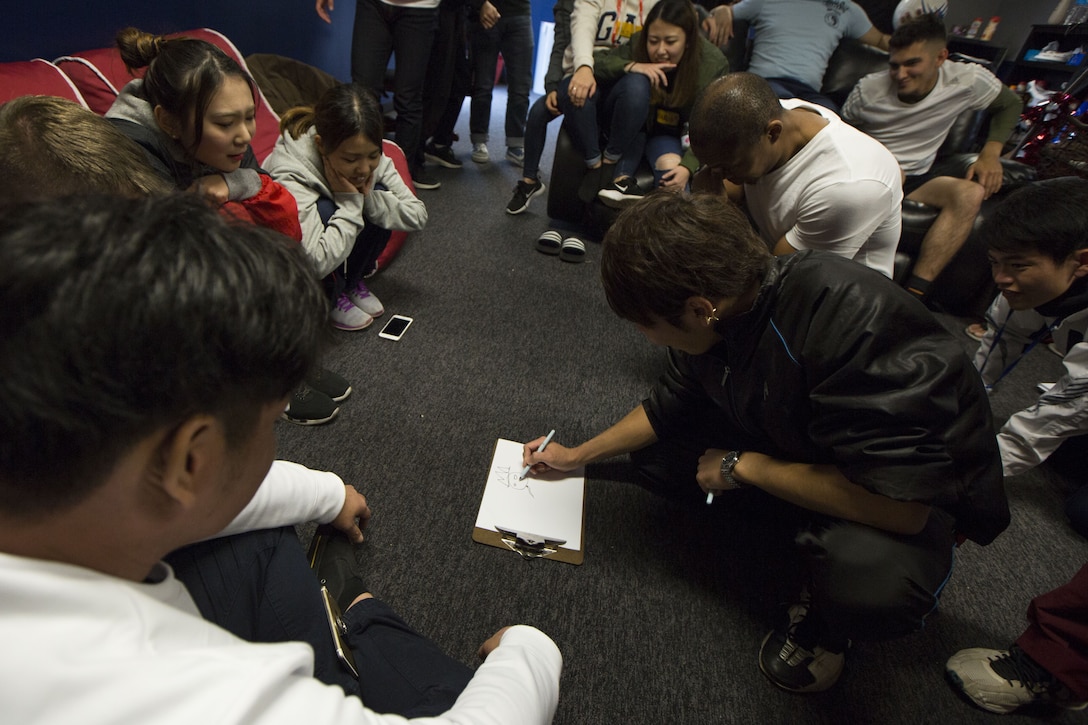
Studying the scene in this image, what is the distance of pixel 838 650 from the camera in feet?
3.30

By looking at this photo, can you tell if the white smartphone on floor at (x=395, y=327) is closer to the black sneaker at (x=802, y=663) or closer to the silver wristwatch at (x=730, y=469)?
the silver wristwatch at (x=730, y=469)

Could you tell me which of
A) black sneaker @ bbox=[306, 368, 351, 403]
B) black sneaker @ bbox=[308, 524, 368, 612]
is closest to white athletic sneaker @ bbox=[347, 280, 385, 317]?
black sneaker @ bbox=[306, 368, 351, 403]

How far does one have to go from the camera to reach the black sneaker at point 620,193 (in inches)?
94.3

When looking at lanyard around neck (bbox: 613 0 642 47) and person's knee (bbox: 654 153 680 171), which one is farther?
lanyard around neck (bbox: 613 0 642 47)

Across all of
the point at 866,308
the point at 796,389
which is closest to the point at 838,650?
the point at 796,389

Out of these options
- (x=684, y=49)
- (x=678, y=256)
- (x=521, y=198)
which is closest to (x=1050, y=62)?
(x=684, y=49)

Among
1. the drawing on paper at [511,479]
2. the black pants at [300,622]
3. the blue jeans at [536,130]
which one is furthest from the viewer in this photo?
the blue jeans at [536,130]

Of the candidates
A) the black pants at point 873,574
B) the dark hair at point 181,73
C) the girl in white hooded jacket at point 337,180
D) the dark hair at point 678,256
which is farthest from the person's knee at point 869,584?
the dark hair at point 181,73

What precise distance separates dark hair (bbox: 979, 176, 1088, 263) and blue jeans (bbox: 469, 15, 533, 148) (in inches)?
96.8

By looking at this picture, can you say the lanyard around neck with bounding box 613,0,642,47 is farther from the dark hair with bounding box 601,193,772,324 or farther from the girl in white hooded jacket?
the dark hair with bounding box 601,193,772,324

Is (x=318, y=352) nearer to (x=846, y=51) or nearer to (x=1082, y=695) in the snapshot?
(x=1082, y=695)

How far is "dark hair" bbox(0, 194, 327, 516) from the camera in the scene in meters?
0.32

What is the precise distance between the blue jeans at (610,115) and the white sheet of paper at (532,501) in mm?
1693

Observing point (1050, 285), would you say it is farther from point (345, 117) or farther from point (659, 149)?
point (345, 117)
